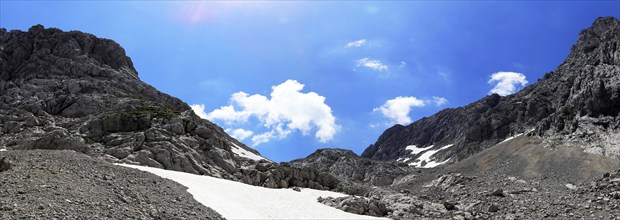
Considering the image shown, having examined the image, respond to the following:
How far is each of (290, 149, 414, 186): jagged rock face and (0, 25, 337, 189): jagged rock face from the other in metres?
67.0

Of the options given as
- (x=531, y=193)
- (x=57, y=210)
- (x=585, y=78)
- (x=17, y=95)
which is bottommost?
(x=57, y=210)

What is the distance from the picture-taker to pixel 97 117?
6519 cm

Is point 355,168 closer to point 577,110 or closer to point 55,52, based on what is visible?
point 577,110

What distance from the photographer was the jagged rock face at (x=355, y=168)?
471 feet

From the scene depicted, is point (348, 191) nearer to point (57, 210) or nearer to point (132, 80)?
point (57, 210)

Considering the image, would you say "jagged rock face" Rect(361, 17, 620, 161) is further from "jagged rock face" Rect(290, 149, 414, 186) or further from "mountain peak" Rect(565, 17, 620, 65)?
"jagged rock face" Rect(290, 149, 414, 186)

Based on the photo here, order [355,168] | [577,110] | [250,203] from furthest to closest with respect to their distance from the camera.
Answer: [355,168] → [577,110] → [250,203]

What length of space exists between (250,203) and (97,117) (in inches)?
1594

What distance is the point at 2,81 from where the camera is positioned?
85.6 meters

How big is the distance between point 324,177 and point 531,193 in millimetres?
32093

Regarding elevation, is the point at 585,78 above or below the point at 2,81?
above

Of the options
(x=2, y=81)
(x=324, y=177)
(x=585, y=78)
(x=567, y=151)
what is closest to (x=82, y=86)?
(x=2, y=81)

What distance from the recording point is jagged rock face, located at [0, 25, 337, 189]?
185 ft

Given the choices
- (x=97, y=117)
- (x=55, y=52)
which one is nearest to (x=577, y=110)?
(x=97, y=117)
